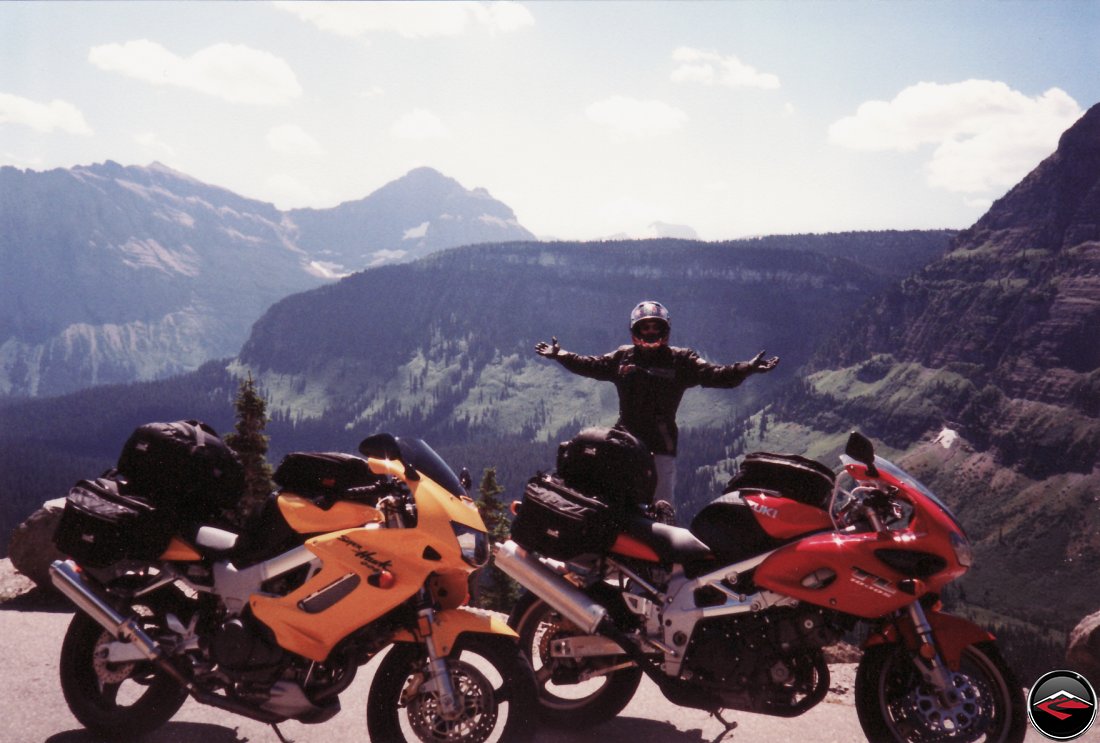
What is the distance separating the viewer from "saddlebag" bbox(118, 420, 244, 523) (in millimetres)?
6742

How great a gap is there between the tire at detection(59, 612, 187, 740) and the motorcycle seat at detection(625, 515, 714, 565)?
425 centimetres

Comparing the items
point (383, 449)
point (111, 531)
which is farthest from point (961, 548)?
point (111, 531)

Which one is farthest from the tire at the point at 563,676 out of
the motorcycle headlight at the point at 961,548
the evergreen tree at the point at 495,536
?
the evergreen tree at the point at 495,536

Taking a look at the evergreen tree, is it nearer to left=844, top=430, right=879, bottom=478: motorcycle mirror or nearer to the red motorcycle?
the red motorcycle

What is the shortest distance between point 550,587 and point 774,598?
1854 millimetres

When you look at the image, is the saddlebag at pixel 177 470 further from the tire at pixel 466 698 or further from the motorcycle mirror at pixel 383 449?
the tire at pixel 466 698

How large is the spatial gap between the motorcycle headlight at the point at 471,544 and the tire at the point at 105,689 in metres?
3.06

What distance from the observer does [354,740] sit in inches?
275

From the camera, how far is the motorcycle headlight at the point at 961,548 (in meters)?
6.12

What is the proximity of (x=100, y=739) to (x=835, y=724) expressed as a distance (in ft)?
21.8

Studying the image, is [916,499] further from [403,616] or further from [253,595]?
Result: [253,595]

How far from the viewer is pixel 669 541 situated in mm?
6699

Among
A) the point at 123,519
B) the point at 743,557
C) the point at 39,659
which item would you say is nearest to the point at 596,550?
the point at 743,557

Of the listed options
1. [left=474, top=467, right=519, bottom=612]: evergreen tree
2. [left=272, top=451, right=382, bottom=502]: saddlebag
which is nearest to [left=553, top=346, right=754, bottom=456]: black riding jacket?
[left=272, top=451, right=382, bottom=502]: saddlebag
